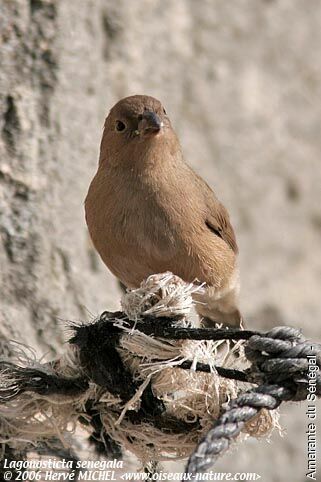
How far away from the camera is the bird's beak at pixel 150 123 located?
13.4 feet

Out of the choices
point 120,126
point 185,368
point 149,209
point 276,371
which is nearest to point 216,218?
point 149,209

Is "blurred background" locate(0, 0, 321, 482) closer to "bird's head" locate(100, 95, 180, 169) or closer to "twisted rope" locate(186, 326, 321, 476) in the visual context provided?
"bird's head" locate(100, 95, 180, 169)

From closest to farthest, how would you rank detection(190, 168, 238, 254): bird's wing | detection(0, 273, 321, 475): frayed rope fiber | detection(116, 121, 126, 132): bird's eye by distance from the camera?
1. detection(0, 273, 321, 475): frayed rope fiber
2. detection(116, 121, 126, 132): bird's eye
3. detection(190, 168, 238, 254): bird's wing

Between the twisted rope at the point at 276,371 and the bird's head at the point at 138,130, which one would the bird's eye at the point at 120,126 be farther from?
the twisted rope at the point at 276,371

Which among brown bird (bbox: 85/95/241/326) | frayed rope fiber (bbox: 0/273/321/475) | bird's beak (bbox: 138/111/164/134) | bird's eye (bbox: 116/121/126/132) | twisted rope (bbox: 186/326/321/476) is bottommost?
twisted rope (bbox: 186/326/321/476)

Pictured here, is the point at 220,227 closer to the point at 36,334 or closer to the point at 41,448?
the point at 36,334

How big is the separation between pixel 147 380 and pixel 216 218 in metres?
1.41

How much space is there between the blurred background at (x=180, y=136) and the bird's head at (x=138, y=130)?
21.3 inches

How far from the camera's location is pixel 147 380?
10.5 ft

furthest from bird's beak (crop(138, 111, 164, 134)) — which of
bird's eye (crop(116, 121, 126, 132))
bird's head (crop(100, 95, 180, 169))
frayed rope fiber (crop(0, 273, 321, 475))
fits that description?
frayed rope fiber (crop(0, 273, 321, 475))

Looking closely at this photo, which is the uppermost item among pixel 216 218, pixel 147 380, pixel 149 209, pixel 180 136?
pixel 180 136

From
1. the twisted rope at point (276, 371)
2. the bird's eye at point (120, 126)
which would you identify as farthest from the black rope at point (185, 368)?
the bird's eye at point (120, 126)

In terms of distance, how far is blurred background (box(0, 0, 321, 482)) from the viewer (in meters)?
4.51

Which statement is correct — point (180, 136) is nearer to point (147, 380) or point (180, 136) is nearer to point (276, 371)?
point (147, 380)
